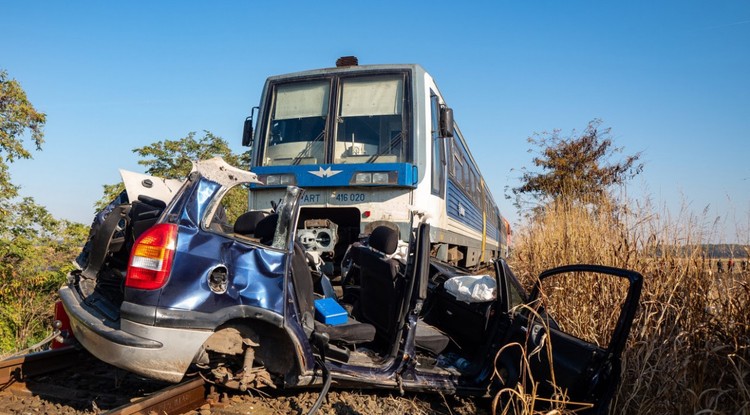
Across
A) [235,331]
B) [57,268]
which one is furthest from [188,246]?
[57,268]

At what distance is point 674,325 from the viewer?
367 centimetres

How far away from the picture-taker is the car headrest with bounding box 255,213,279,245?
379 centimetres

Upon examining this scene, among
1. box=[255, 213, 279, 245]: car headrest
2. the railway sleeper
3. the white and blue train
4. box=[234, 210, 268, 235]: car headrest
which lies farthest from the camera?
the white and blue train

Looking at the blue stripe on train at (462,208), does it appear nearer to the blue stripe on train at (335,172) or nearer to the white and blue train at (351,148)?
the white and blue train at (351,148)

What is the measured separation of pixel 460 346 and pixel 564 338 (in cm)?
128

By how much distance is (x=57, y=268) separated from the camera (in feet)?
29.1

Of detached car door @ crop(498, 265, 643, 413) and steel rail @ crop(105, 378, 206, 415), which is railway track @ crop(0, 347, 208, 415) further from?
detached car door @ crop(498, 265, 643, 413)

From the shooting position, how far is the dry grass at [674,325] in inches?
126

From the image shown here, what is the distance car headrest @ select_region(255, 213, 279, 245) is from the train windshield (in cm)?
327

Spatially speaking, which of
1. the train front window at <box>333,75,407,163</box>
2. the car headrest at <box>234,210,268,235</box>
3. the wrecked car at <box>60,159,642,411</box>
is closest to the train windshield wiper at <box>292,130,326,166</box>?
the train front window at <box>333,75,407,163</box>

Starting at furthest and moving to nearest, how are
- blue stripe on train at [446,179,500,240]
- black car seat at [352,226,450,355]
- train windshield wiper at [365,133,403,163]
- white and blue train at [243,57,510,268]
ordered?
1. blue stripe on train at [446,179,500,240]
2. train windshield wiper at [365,133,403,163]
3. white and blue train at [243,57,510,268]
4. black car seat at [352,226,450,355]

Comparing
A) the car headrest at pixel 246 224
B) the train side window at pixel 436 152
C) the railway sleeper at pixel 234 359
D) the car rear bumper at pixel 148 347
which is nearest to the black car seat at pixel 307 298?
the car headrest at pixel 246 224

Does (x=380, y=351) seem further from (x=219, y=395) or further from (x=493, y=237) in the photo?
(x=493, y=237)

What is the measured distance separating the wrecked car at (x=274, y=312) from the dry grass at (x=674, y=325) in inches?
14.9
